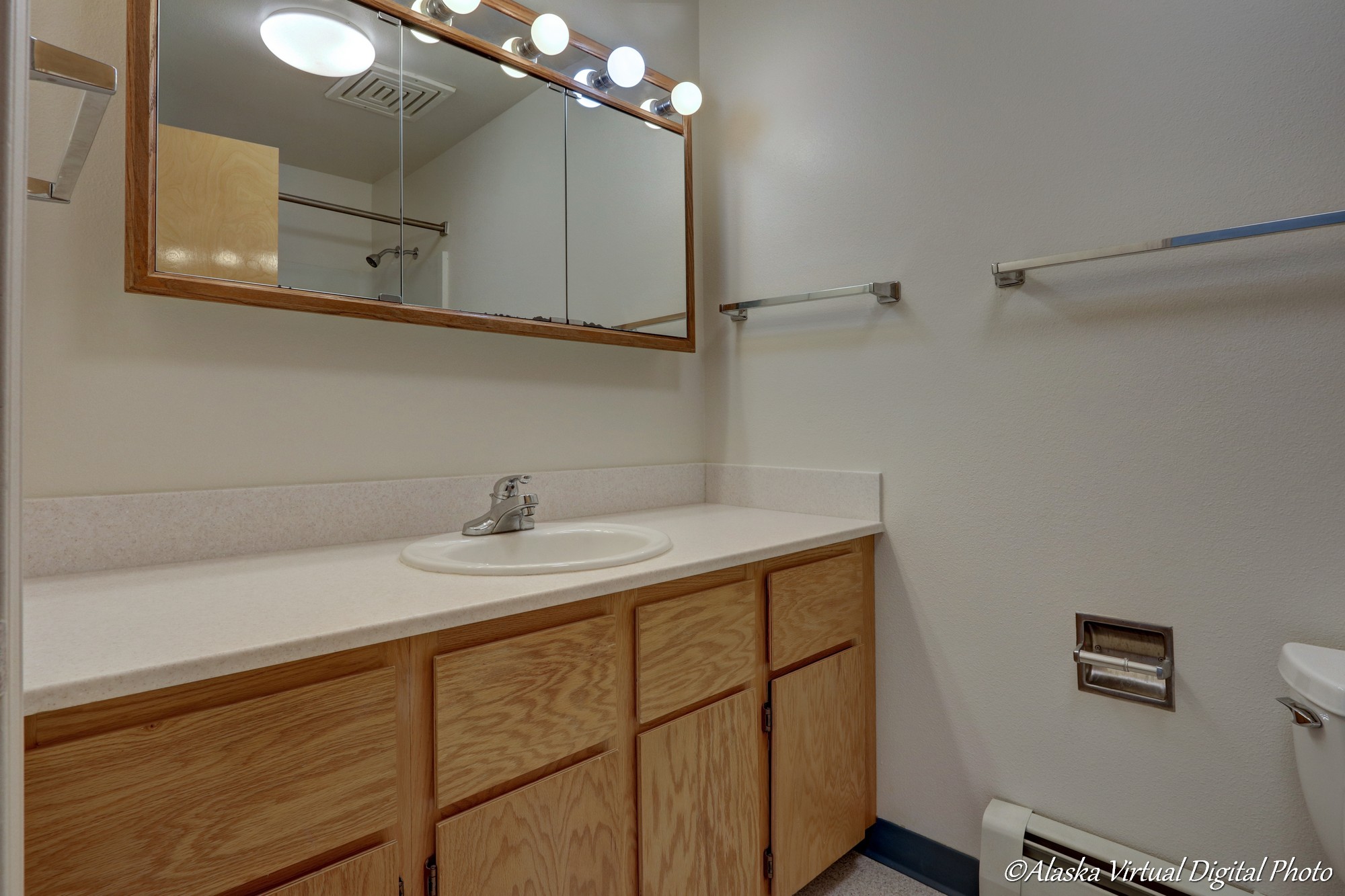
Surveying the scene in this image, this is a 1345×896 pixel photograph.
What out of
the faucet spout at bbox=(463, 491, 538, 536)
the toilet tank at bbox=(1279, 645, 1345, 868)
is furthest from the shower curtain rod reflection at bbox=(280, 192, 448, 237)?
the toilet tank at bbox=(1279, 645, 1345, 868)

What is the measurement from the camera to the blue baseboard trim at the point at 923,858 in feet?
4.78

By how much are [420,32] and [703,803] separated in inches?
62.4

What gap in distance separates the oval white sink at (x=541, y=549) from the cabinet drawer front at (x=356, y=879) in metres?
0.38

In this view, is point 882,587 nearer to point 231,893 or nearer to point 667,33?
point 231,893

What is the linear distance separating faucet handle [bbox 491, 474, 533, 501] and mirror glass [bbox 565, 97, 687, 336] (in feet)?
1.47

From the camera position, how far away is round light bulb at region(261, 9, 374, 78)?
1.17 meters

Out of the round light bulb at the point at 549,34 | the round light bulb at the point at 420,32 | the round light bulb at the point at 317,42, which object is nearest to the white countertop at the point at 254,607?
the round light bulb at the point at 317,42

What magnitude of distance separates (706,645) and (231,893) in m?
0.73

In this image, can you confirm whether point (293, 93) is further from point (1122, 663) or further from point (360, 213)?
point (1122, 663)

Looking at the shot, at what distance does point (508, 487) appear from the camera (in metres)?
1.40

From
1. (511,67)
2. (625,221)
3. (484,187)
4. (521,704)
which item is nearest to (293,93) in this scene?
(484,187)

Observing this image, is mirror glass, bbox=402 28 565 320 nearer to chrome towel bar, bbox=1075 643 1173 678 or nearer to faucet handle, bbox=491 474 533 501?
faucet handle, bbox=491 474 533 501

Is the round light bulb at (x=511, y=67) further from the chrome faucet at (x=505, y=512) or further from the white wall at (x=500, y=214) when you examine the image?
the chrome faucet at (x=505, y=512)

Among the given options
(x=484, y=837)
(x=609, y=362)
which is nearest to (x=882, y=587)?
(x=609, y=362)
